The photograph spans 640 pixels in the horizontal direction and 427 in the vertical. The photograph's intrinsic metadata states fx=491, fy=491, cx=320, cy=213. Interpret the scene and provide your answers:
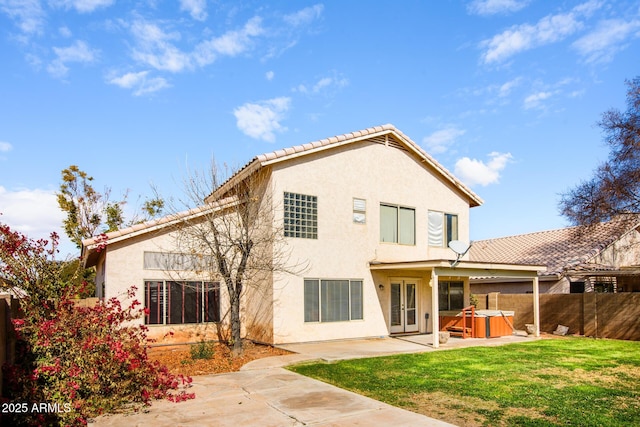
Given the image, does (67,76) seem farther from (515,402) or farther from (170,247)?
(515,402)

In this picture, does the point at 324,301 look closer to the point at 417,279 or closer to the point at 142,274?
the point at 417,279

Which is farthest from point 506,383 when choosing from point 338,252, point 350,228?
point 350,228

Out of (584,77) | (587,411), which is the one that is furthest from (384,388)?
(584,77)

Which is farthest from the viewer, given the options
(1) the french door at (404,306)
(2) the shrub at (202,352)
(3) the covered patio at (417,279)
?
(1) the french door at (404,306)

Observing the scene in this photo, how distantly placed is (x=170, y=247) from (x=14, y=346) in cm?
720

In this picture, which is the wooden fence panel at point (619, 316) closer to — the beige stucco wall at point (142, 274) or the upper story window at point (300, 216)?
the upper story window at point (300, 216)

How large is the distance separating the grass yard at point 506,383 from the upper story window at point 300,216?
16.1ft

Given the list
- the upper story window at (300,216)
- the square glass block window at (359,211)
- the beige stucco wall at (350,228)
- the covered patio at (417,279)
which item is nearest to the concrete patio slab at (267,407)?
the beige stucco wall at (350,228)

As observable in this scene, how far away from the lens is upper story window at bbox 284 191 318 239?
15969mm

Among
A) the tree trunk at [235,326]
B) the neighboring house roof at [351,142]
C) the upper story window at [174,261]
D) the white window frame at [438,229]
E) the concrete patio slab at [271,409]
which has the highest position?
the neighboring house roof at [351,142]

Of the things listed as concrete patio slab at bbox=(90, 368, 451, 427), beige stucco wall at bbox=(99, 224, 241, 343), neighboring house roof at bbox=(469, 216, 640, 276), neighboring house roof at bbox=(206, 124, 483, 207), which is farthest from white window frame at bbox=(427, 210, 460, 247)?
concrete patio slab at bbox=(90, 368, 451, 427)

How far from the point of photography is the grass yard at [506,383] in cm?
790

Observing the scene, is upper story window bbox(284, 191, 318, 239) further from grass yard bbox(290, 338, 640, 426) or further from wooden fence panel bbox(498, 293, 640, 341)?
wooden fence panel bbox(498, 293, 640, 341)

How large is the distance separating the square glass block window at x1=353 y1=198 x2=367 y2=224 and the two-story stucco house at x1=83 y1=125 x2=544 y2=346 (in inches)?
1.4
